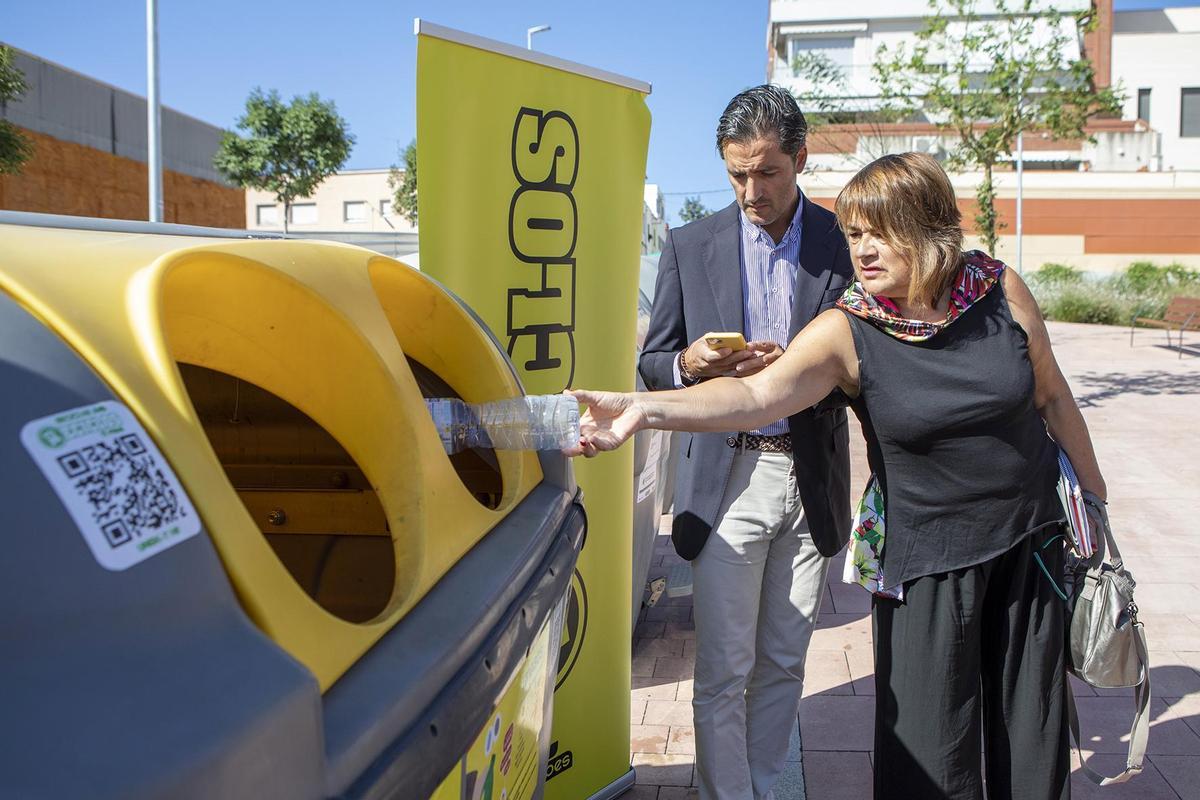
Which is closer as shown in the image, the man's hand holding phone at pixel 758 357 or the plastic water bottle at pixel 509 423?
the plastic water bottle at pixel 509 423

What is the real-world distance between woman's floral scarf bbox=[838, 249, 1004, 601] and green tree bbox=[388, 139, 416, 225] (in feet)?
121

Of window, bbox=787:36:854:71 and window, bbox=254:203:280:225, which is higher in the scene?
window, bbox=787:36:854:71

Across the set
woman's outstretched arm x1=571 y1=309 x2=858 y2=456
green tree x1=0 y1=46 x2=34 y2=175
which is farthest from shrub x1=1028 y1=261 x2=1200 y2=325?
woman's outstretched arm x1=571 y1=309 x2=858 y2=456

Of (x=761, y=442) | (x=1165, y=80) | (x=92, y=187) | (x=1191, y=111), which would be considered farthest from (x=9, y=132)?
(x=1191, y=111)

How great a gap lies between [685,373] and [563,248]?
0.43 metres

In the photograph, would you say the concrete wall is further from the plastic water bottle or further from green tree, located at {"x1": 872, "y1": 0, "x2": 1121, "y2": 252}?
the plastic water bottle

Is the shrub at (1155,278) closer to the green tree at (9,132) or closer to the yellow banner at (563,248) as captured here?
the green tree at (9,132)

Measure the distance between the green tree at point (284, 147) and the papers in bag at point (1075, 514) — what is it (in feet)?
88.8

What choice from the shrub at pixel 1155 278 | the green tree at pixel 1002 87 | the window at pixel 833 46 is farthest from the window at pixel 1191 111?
the green tree at pixel 1002 87

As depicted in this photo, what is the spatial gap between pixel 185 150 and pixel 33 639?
96.1 ft

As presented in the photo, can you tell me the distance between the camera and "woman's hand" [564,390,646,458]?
209 centimetres

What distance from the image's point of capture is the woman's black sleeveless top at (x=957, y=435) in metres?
2.12

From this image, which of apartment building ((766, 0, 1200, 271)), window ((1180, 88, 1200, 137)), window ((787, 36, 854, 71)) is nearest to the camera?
apartment building ((766, 0, 1200, 271))

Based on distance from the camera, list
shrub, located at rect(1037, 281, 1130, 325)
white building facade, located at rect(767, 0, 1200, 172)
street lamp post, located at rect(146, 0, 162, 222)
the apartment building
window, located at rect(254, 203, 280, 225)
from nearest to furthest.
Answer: street lamp post, located at rect(146, 0, 162, 222) → shrub, located at rect(1037, 281, 1130, 325) → the apartment building → white building facade, located at rect(767, 0, 1200, 172) → window, located at rect(254, 203, 280, 225)
